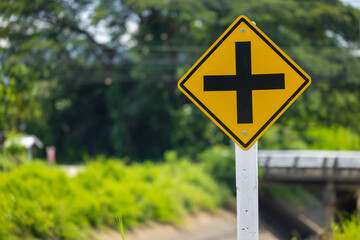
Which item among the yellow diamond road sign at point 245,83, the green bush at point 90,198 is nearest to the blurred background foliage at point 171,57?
the green bush at point 90,198

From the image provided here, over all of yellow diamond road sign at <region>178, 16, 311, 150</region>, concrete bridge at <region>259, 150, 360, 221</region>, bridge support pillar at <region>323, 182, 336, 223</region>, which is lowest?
bridge support pillar at <region>323, 182, 336, 223</region>

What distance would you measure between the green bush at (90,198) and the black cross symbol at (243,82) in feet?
17.1

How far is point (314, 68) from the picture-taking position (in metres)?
24.6

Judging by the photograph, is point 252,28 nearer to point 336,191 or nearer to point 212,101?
point 212,101

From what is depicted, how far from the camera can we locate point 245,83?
338cm

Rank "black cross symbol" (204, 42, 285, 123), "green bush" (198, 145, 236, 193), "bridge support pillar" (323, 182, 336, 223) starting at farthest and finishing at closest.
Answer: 1. "bridge support pillar" (323, 182, 336, 223)
2. "green bush" (198, 145, 236, 193)
3. "black cross symbol" (204, 42, 285, 123)

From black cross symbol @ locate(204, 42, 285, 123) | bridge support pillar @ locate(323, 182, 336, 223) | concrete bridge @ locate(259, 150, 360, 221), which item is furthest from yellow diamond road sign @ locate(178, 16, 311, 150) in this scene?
bridge support pillar @ locate(323, 182, 336, 223)

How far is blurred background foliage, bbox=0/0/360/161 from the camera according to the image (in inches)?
971

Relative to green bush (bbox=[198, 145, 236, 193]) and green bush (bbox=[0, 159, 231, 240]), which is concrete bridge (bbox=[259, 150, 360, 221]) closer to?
green bush (bbox=[198, 145, 236, 193])

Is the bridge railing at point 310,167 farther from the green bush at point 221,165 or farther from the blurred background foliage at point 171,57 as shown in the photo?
the blurred background foliage at point 171,57

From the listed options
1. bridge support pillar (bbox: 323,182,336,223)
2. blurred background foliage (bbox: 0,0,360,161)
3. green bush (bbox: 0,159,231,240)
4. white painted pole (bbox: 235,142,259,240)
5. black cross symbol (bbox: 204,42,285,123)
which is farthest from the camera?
blurred background foliage (bbox: 0,0,360,161)

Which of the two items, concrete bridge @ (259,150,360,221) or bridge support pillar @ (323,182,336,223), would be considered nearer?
concrete bridge @ (259,150,360,221)

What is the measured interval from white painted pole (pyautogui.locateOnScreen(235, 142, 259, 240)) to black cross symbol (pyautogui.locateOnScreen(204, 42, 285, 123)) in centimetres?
26

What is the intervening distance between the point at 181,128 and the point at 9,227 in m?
23.4
